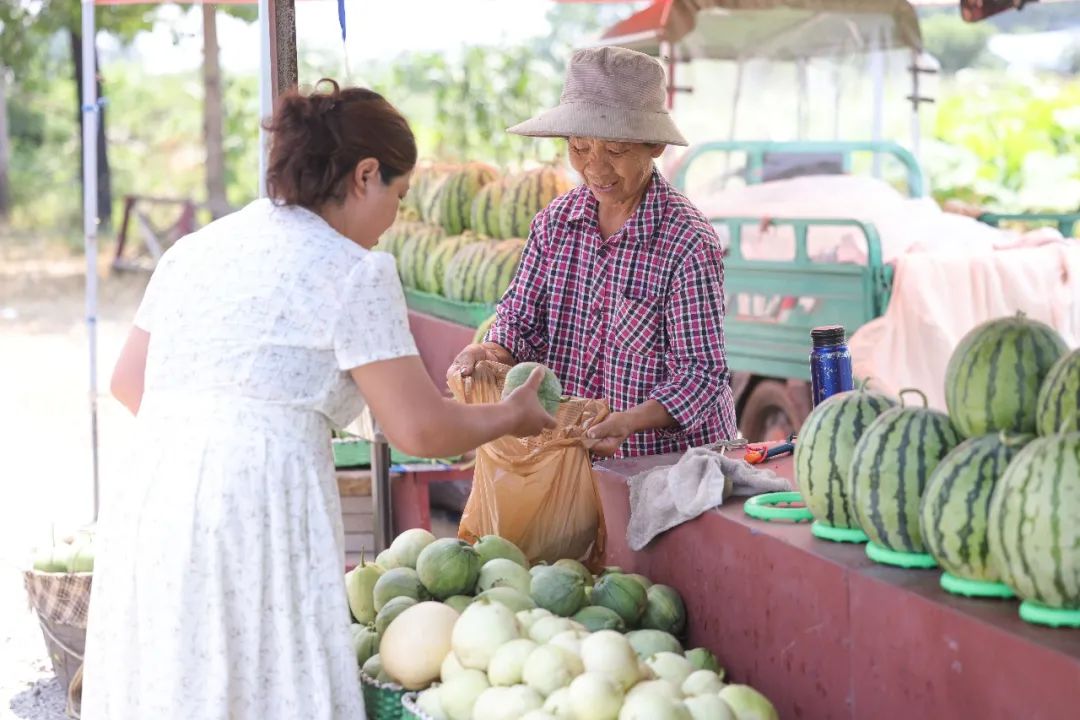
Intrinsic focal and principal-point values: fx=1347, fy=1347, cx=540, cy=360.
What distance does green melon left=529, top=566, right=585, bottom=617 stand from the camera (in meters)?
3.08

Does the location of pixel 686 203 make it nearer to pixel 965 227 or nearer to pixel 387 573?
pixel 387 573

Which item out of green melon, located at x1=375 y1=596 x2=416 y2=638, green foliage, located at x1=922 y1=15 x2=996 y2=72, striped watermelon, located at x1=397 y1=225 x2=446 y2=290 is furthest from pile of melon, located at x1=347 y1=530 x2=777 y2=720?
green foliage, located at x1=922 y1=15 x2=996 y2=72

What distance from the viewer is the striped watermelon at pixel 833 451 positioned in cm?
272

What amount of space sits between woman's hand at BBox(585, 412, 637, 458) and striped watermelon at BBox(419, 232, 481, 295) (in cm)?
423

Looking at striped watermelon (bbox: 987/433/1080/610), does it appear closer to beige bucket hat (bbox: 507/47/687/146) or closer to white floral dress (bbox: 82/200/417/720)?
white floral dress (bbox: 82/200/417/720)

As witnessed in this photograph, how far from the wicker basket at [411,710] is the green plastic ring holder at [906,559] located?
0.96m

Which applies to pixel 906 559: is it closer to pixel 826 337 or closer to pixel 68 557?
pixel 826 337

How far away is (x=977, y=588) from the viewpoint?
7.72 ft

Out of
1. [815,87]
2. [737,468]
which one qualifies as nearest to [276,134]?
[737,468]

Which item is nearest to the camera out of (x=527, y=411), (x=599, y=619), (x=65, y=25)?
(x=527, y=411)

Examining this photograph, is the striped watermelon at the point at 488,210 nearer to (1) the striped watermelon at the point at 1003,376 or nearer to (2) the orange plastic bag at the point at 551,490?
(2) the orange plastic bag at the point at 551,490

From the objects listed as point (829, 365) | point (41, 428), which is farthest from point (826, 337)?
point (41, 428)

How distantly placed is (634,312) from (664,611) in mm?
977

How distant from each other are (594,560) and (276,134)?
1.50 meters
